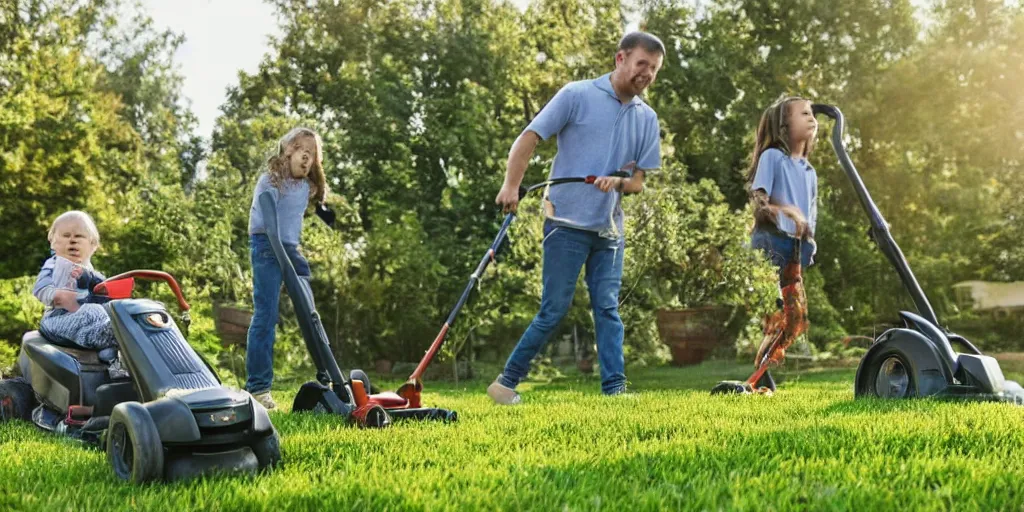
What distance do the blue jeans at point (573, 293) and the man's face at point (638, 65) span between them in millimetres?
874

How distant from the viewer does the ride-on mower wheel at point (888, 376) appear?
4.47 metres

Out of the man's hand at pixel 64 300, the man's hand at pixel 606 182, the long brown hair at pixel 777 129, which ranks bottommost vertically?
the man's hand at pixel 64 300

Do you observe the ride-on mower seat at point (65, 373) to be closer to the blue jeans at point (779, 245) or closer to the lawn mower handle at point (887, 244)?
the blue jeans at point (779, 245)

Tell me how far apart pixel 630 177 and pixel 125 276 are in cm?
276

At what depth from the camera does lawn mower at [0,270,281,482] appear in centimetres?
254

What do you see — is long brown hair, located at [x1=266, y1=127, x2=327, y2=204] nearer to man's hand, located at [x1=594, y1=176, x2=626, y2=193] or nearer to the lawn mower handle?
→ man's hand, located at [x1=594, y1=176, x2=626, y2=193]

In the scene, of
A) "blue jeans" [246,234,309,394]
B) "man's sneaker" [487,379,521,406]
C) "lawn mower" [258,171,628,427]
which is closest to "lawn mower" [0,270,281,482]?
"lawn mower" [258,171,628,427]

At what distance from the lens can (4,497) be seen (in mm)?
2387

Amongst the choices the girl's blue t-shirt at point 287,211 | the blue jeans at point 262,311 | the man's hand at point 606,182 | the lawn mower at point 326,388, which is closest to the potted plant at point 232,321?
the blue jeans at point 262,311

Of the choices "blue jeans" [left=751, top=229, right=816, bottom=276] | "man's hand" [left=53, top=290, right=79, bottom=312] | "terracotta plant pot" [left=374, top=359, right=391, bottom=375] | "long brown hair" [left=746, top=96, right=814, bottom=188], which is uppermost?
"long brown hair" [left=746, top=96, right=814, bottom=188]

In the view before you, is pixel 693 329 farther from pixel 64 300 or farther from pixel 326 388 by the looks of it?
pixel 64 300

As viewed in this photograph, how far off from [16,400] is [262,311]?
4.25 feet

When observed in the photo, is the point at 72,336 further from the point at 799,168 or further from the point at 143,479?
the point at 799,168

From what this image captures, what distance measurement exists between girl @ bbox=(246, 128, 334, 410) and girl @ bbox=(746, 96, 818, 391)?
8.04 feet
